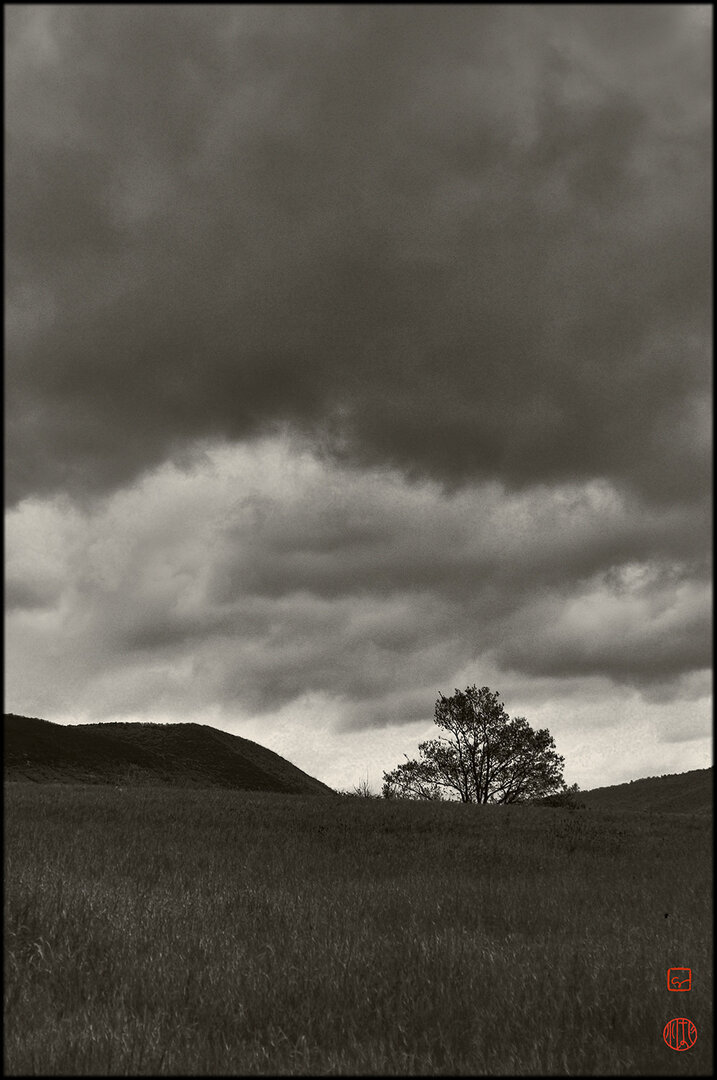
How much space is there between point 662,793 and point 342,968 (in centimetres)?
8006

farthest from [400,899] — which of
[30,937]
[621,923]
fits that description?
[30,937]

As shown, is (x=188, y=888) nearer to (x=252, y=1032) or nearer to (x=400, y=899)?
(x=400, y=899)

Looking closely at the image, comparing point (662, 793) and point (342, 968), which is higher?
point (342, 968)

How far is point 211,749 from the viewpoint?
78000 millimetres

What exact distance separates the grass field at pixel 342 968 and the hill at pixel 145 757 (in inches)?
1672

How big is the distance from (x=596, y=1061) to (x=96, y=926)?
19.5 ft
